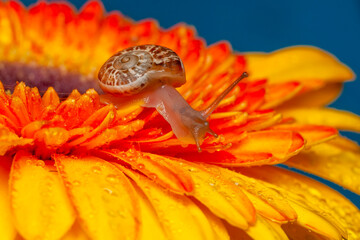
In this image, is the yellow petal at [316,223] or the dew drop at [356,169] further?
the dew drop at [356,169]

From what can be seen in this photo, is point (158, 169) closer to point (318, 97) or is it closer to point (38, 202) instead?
point (38, 202)

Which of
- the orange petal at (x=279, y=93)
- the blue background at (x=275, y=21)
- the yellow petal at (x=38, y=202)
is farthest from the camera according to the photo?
the blue background at (x=275, y=21)

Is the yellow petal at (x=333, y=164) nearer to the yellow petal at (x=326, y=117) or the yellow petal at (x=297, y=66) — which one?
the yellow petal at (x=326, y=117)

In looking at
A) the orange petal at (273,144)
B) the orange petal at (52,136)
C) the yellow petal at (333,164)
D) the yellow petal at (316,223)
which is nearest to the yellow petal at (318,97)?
the yellow petal at (333,164)

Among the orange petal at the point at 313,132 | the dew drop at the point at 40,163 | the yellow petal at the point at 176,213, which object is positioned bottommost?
the yellow petal at the point at 176,213

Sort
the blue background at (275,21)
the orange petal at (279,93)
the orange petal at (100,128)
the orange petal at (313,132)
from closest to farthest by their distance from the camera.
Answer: the orange petal at (100,128) < the orange petal at (313,132) < the orange petal at (279,93) < the blue background at (275,21)

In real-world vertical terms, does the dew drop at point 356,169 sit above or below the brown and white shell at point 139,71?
below
